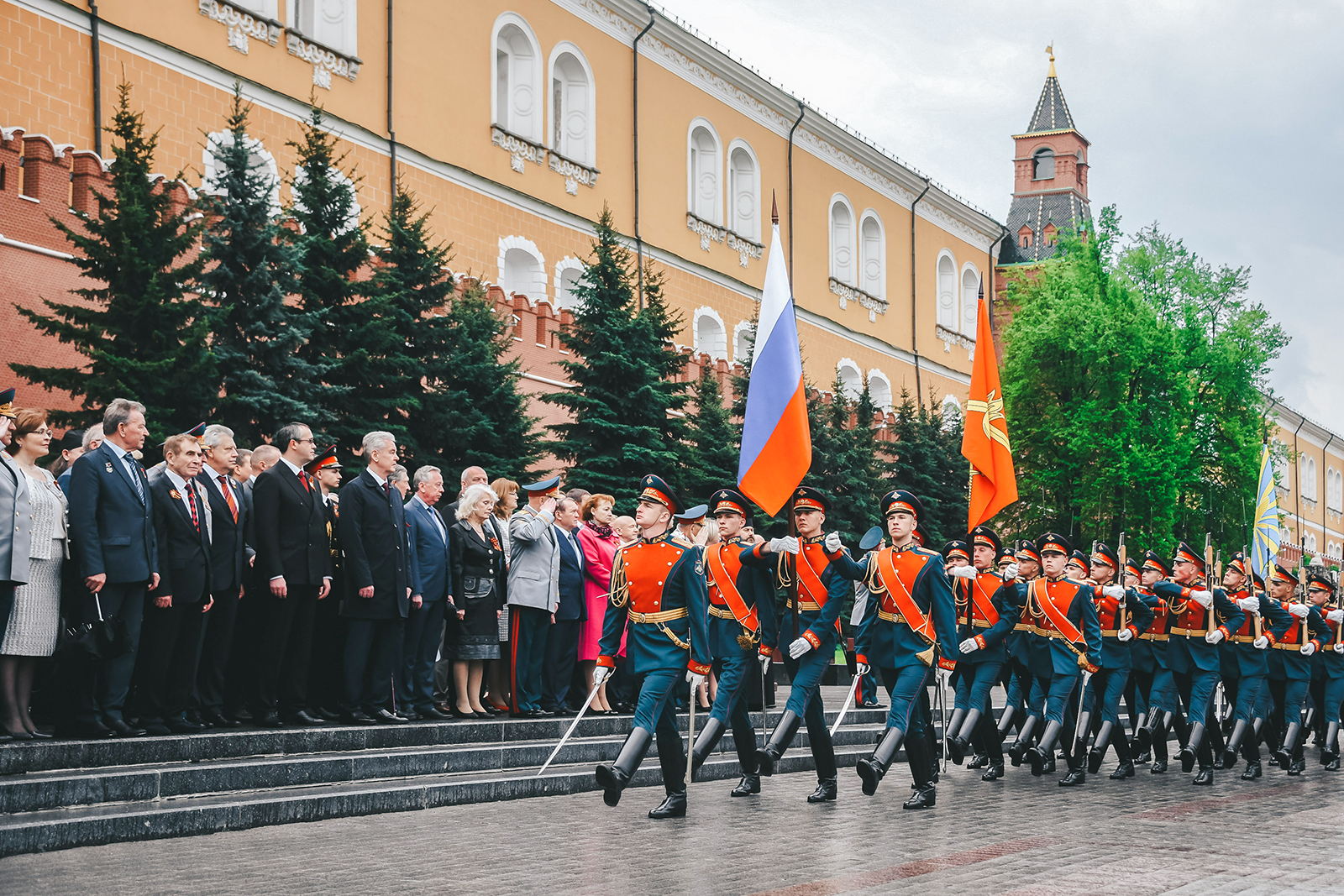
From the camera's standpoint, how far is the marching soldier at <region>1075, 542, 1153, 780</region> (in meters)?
12.1

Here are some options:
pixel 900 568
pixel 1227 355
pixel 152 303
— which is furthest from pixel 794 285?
pixel 900 568

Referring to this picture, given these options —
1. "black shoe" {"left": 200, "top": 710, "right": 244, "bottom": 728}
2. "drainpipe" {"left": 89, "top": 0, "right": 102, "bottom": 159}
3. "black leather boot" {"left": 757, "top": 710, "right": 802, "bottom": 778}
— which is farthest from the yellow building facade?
"black leather boot" {"left": 757, "top": 710, "right": 802, "bottom": 778}

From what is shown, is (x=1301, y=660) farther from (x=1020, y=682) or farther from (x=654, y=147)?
(x=654, y=147)

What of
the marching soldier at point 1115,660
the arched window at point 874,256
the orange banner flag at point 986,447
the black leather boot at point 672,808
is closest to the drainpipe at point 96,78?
the orange banner flag at point 986,447

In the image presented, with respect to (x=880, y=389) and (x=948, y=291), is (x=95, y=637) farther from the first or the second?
(x=948, y=291)

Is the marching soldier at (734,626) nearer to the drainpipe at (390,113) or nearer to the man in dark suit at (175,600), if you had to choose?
the man in dark suit at (175,600)

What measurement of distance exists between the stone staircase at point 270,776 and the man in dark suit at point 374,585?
1.70ft

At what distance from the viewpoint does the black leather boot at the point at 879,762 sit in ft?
29.8

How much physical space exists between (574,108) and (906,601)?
23.0 m

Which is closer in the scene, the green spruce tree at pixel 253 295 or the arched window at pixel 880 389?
the green spruce tree at pixel 253 295

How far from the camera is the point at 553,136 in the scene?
100.0ft

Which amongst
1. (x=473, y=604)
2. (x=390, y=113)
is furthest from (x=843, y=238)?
(x=473, y=604)

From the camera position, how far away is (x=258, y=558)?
9.70m

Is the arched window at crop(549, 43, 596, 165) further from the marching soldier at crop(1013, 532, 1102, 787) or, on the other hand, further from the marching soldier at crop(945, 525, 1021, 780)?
the marching soldier at crop(1013, 532, 1102, 787)
